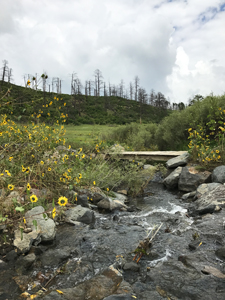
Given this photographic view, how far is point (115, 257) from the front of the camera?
2982mm

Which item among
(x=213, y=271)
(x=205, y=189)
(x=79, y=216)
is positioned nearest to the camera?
(x=213, y=271)

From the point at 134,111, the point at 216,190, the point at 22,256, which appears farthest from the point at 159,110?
the point at 22,256

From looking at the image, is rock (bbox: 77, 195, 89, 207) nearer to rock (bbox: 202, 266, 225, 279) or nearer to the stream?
the stream

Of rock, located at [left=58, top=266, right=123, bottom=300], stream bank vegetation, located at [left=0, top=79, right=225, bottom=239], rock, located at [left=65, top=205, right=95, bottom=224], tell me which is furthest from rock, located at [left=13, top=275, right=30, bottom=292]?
rock, located at [left=65, top=205, right=95, bottom=224]

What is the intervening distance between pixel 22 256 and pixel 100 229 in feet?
4.72

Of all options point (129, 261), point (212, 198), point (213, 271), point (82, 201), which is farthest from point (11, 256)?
point (212, 198)

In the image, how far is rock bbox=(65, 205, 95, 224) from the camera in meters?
4.12

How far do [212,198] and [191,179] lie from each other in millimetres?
1740

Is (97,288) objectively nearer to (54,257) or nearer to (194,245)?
(54,257)

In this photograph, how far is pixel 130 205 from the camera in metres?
5.65

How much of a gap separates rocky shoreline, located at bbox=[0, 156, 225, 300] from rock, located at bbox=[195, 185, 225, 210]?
0.15 ft

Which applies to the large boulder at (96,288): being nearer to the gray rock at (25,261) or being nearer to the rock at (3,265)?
the gray rock at (25,261)

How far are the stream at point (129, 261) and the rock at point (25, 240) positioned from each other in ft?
0.29

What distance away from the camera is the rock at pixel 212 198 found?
4.90 m
